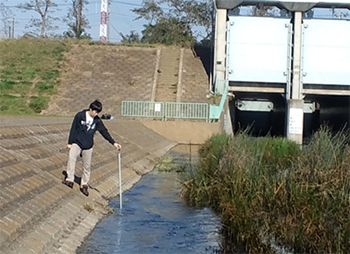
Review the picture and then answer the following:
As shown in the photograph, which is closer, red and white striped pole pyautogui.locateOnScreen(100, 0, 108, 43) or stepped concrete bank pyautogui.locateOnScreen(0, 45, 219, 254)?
stepped concrete bank pyautogui.locateOnScreen(0, 45, 219, 254)

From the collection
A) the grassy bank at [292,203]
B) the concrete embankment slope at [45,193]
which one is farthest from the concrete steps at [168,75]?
the grassy bank at [292,203]

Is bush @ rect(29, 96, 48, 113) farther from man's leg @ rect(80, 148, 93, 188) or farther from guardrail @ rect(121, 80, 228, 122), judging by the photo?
man's leg @ rect(80, 148, 93, 188)

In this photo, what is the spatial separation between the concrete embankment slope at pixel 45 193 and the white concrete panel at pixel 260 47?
19.4 meters

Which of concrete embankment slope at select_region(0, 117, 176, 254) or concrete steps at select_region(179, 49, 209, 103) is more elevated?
concrete steps at select_region(179, 49, 209, 103)

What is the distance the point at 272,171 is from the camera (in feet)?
34.8

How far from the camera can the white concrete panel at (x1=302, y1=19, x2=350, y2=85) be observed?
35031 mm

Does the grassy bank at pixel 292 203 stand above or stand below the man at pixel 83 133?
below

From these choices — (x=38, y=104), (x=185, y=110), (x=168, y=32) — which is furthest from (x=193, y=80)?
(x=168, y=32)

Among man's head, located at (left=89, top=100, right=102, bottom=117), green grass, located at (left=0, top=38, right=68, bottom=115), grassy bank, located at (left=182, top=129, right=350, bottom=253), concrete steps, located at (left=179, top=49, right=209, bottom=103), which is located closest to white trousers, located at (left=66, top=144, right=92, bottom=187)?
man's head, located at (left=89, top=100, right=102, bottom=117)

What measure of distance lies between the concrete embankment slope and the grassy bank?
8.14ft

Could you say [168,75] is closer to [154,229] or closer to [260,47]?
[260,47]

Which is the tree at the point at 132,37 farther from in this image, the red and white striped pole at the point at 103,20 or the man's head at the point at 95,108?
the man's head at the point at 95,108

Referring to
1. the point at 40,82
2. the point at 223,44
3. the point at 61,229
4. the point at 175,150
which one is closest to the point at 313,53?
the point at 223,44

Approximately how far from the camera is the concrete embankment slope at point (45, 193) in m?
7.93
